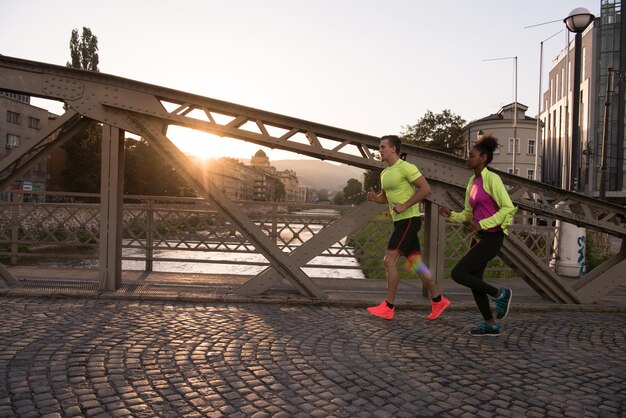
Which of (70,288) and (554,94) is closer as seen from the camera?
(70,288)

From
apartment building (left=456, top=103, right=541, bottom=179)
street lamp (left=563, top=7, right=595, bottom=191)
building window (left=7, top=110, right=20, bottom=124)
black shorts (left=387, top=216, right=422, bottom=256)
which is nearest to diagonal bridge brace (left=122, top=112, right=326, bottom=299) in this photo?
black shorts (left=387, top=216, right=422, bottom=256)

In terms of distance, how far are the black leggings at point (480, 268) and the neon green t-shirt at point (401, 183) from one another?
837mm

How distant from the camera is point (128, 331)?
4645mm

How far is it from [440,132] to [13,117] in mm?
42815

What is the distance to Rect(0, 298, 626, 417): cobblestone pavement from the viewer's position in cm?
303

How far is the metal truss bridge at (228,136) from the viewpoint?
6.27 meters

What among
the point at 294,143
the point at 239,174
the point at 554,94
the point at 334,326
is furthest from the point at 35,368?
the point at 239,174

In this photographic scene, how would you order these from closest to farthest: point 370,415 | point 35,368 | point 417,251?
point 370,415, point 35,368, point 417,251

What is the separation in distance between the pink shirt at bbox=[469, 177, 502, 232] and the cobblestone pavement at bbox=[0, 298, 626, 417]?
1.18 metres

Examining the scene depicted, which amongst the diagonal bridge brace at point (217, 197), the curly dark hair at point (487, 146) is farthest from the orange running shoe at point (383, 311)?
the curly dark hair at point (487, 146)

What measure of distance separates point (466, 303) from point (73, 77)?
5.72m

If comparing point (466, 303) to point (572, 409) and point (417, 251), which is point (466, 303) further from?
point (572, 409)

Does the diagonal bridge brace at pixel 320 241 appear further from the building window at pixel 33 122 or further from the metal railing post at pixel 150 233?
the building window at pixel 33 122

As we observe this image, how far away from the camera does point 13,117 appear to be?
5134 cm
